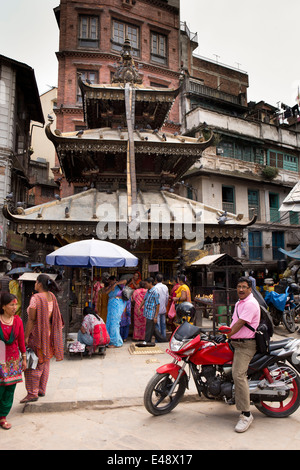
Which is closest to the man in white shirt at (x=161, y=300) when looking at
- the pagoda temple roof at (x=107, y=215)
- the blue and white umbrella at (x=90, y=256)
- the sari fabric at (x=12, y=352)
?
the blue and white umbrella at (x=90, y=256)

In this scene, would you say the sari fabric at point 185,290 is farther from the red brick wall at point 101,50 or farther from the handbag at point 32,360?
the red brick wall at point 101,50

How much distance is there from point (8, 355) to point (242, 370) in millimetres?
3137

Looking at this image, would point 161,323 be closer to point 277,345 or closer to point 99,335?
point 99,335

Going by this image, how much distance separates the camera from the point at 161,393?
4.71 m

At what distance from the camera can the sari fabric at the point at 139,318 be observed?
31.8 feet

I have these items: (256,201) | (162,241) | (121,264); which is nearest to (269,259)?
(256,201)

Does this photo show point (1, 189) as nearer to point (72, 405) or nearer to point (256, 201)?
point (72, 405)

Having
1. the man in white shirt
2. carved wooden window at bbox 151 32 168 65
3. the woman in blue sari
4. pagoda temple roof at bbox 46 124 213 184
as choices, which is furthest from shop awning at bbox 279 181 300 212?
carved wooden window at bbox 151 32 168 65

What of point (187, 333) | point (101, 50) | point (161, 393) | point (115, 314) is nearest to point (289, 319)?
point (115, 314)

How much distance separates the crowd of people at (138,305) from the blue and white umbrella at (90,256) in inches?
49.5

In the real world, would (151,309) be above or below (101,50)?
below

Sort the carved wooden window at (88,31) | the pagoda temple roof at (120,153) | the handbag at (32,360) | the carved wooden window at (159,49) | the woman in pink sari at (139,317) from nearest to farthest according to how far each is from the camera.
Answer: the handbag at (32,360) < the woman in pink sari at (139,317) < the pagoda temple roof at (120,153) < the carved wooden window at (88,31) < the carved wooden window at (159,49)

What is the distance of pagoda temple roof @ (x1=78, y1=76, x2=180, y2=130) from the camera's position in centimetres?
1268

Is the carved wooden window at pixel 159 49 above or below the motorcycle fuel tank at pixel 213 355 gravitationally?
above
